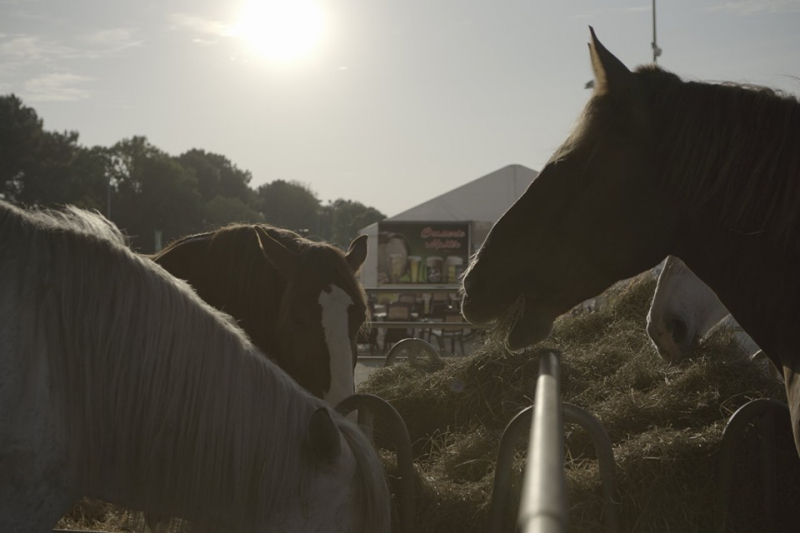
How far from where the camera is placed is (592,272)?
2139mm

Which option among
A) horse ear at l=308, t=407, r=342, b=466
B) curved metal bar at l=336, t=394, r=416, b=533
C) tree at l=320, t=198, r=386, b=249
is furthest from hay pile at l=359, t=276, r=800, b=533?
tree at l=320, t=198, r=386, b=249

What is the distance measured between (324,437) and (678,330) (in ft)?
8.30

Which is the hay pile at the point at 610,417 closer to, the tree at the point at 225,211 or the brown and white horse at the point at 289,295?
the brown and white horse at the point at 289,295

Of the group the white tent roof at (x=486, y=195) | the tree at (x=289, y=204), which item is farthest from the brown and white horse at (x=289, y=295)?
the tree at (x=289, y=204)

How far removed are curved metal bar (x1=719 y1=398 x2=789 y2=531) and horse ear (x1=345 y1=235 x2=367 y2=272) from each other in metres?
2.40

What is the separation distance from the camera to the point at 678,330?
3.74m

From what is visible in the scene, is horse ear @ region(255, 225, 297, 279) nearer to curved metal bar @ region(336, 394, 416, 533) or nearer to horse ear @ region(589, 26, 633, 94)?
curved metal bar @ region(336, 394, 416, 533)

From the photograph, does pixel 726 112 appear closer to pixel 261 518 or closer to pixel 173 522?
pixel 261 518

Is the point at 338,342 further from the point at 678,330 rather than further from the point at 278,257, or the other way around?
the point at 678,330

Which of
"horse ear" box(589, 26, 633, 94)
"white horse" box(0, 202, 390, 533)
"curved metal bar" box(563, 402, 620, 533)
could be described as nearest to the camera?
"white horse" box(0, 202, 390, 533)

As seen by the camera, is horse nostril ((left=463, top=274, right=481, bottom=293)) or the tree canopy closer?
horse nostril ((left=463, top=274, right=481, bottom=293))

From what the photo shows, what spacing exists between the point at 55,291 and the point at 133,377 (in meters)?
0.31

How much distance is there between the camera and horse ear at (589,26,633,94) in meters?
1.95

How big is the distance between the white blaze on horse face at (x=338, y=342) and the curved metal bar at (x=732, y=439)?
74.2 inches
